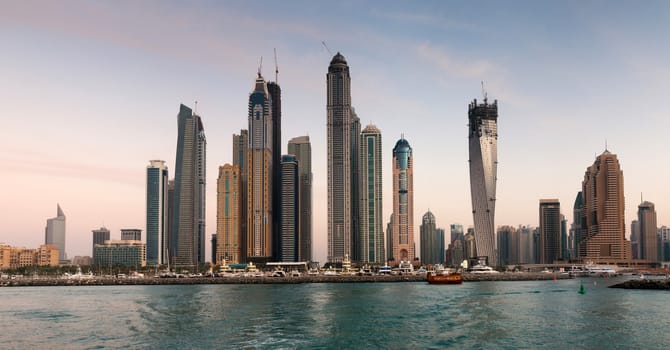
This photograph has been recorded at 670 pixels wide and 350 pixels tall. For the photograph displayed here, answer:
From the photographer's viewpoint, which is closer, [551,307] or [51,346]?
[51,346]

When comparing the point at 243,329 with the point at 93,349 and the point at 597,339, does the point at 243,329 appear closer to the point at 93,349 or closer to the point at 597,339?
the point at 93,349

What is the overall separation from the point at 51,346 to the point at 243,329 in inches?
922

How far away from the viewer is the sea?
70.8 metres

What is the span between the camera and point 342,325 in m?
86.2

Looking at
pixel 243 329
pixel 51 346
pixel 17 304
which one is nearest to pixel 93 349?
pixel 51 346

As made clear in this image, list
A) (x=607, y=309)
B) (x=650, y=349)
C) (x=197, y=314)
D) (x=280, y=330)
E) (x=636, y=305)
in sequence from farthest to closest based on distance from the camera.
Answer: (x=636, y=305)
(x=607, y=309)
(x=197, y=314)
(x=280, y=330)
(x=650, y=349)

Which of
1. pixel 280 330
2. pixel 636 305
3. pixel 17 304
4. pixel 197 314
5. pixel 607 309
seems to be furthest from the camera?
pixel 17 304

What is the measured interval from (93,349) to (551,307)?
81.5 m

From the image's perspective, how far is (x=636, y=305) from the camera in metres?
116

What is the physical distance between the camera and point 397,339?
241 feet

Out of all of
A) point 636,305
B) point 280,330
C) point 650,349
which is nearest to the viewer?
point 650,349

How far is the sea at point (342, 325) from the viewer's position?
70812mm

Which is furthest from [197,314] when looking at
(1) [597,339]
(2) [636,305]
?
(2) [636,305]

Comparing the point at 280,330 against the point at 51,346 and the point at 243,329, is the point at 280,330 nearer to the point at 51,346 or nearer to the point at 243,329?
the point at 243,329
